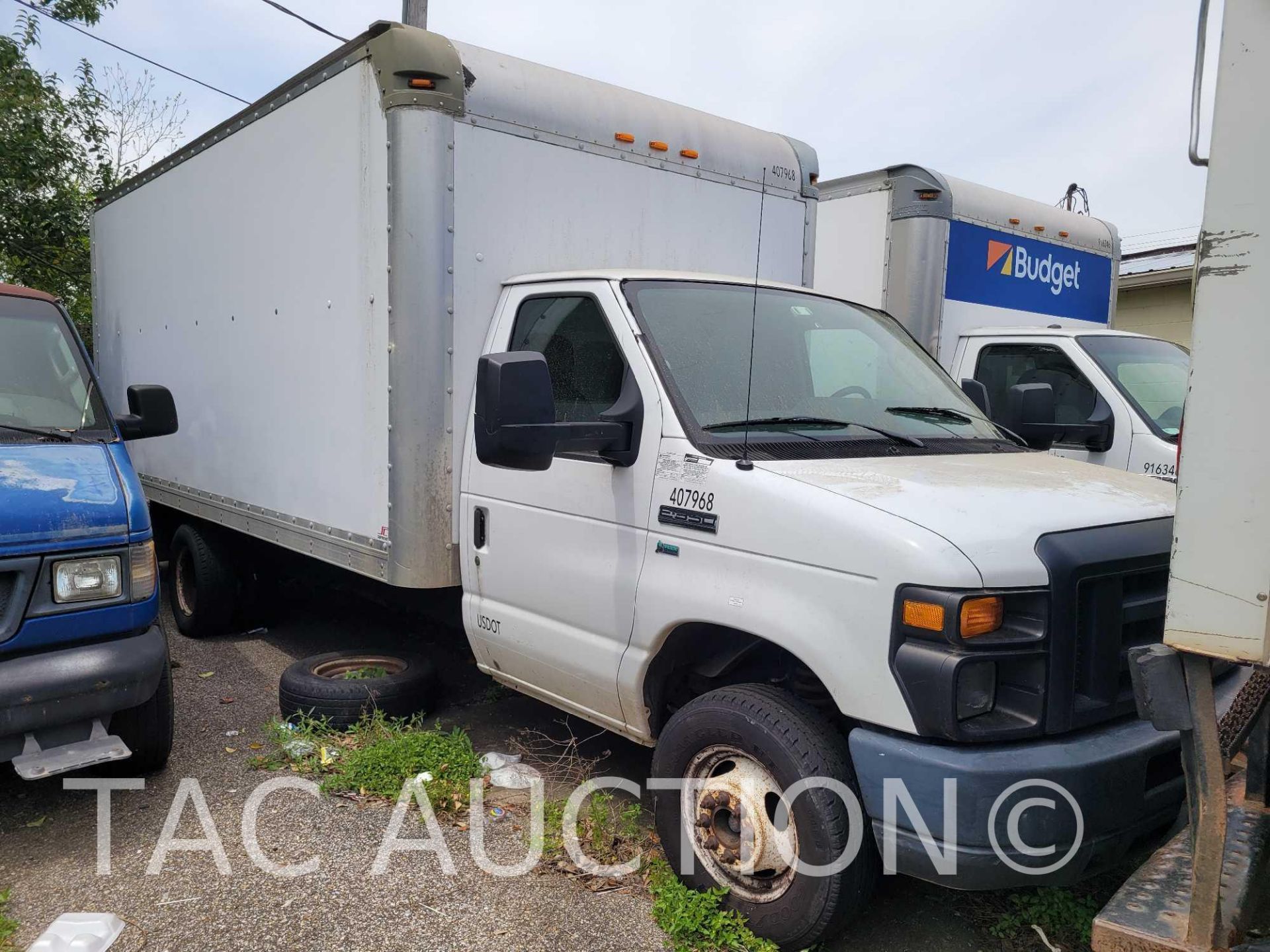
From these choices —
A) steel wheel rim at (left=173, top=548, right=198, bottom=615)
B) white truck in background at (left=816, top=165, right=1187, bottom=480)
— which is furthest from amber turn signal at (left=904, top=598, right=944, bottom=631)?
steel wheel rim at (left=173, top=548, right=198, bottom=615)

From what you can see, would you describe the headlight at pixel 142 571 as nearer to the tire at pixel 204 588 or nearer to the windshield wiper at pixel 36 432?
the windshield wiper at pixel 36 432

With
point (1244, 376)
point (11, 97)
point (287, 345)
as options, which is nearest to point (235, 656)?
point (287, 345)

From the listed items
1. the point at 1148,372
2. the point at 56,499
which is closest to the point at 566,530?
the point at 56,499

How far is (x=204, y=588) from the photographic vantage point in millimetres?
6410

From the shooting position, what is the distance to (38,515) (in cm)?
367

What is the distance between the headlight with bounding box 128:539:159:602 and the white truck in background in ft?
13.1

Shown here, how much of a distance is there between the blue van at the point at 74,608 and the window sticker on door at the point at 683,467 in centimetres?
215

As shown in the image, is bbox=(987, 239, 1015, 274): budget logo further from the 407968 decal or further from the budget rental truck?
the 407968 decal

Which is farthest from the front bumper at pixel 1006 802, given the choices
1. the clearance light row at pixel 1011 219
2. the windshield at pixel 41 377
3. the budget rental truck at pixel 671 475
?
the clearance light row at pixel 1011 219

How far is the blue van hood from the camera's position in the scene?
363 centimetres

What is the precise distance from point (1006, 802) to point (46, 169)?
12983 millimetres

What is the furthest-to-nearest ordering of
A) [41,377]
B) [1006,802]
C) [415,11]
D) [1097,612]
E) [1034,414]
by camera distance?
[415,11], [1034,414], [41,377], [1097,612], [1006,802]

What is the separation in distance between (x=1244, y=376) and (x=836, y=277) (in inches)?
220

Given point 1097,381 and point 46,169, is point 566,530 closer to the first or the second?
point 1097,381
